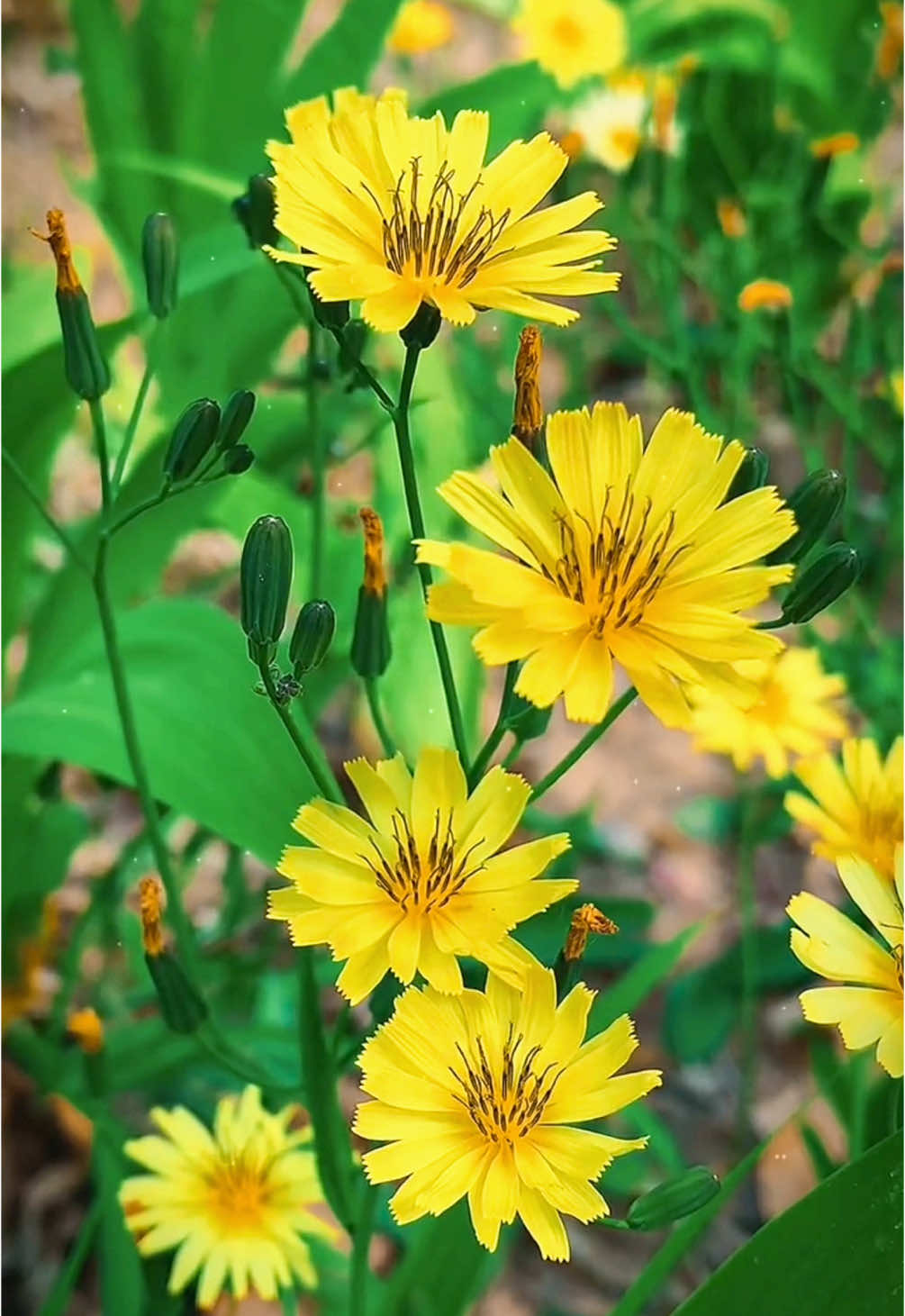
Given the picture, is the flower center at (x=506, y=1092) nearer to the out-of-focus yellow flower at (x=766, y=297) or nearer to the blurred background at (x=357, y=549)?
the blurred background at (x=357, y=549)

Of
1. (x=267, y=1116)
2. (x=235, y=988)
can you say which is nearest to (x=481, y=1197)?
(x=267, y=1116)

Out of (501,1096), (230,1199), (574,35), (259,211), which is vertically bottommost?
(230,1199)

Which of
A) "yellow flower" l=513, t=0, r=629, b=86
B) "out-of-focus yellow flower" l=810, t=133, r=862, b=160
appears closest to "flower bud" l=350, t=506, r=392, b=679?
"out-of-focus yellow flower" l=810, t=133, r=862, b=160

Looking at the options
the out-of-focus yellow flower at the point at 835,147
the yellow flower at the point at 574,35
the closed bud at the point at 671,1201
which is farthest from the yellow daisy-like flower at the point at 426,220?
the yellow flower at the point at 574,35

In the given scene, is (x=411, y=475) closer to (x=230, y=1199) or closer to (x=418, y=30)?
(x=230, y=1199)

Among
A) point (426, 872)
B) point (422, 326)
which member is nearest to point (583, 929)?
point (426, 872)

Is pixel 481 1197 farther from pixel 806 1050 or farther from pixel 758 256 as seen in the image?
pixel 758 256

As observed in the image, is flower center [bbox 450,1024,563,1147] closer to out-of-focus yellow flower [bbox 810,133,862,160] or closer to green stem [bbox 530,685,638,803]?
green stem [bbox 530,685,638,803]
